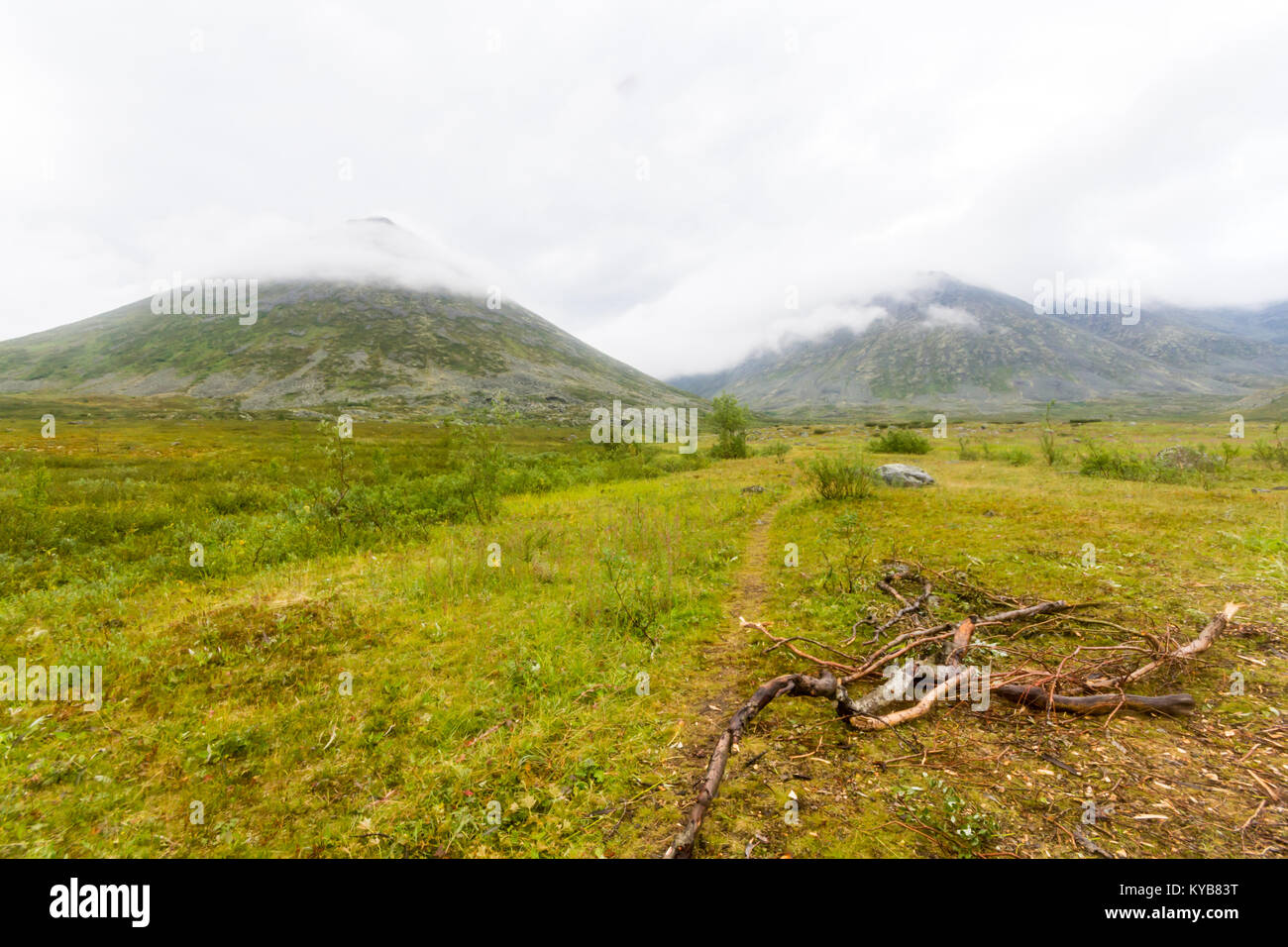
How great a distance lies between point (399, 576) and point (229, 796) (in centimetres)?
628

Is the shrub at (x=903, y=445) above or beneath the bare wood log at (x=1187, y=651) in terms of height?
above

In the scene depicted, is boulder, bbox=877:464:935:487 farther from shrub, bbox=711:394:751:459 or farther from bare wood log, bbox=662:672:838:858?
shrub, bbox=711:394:751:459

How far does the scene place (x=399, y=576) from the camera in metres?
10.8

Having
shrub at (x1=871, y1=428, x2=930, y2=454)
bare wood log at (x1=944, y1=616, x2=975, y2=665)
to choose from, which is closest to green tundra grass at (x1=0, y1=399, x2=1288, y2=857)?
bare wood log at (x1=944, y1=616, x2=975, y2=665)

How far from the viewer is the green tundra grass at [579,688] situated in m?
4.07

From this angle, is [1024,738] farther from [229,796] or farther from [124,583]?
[124,583]

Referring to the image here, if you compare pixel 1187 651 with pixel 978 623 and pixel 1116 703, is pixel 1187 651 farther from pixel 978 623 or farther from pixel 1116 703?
pixel 978 623

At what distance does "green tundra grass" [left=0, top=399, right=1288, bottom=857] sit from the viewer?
407cm

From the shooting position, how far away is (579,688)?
6.43 m

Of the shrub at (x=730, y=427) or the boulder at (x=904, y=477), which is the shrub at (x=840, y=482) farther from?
Answer: the shrub at (x=730, y=427)

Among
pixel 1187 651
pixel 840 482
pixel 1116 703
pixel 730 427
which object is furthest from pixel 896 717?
pixel 730 427

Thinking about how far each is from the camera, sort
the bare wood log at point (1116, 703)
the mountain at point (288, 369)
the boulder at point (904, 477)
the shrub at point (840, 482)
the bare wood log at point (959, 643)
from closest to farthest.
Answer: the bare wood log at point (1116, 703), the bare wood log at point (959, 643), the shrub at point (840, 482), the boulder at point (904, 477), the mountain at point (288, 369)

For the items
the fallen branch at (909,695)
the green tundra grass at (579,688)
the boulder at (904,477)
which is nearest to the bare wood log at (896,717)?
the fallen branch at (909,695)
